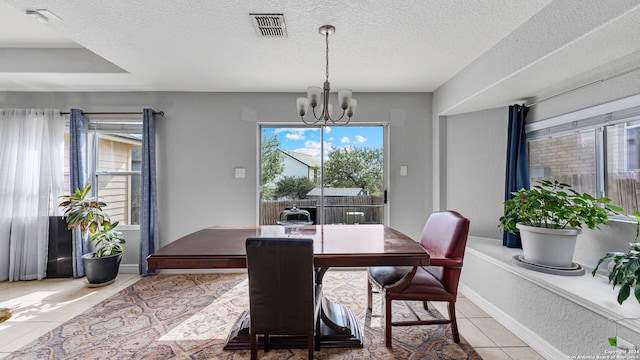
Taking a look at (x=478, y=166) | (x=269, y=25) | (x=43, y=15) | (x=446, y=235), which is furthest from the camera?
(x=478, y=166)

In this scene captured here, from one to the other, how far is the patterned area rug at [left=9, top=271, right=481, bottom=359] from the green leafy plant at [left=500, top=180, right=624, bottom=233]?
110 cm

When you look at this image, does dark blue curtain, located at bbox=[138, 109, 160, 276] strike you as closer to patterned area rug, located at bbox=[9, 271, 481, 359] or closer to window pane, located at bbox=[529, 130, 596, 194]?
patterned area rug, located at bbox=[9, 271, 481, 359]

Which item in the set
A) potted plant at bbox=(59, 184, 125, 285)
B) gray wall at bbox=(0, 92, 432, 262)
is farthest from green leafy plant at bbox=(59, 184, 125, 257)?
gray wall at bbox=(0, 92, 432, 262)

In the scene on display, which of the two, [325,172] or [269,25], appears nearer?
[269,25]

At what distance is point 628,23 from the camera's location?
4.72ft

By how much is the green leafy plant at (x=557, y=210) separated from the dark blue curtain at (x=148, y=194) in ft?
12.8

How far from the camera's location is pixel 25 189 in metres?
3.41

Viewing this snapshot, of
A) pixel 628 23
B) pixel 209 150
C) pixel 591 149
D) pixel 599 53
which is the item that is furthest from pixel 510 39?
pixel 209 150

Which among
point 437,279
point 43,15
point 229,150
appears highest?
point 43,15

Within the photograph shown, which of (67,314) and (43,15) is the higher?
(43,15)

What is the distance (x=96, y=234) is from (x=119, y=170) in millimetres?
932

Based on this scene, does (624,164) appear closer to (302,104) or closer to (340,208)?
(302,104)

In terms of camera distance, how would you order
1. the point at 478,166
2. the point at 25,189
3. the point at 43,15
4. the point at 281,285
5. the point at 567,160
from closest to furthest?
the point at 281,285
the point at 43,15
the point at 567,160
the point at 478,166
the point at 25,189

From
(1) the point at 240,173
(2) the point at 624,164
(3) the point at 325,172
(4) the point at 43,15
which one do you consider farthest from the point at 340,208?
(4) the point at 43,15
